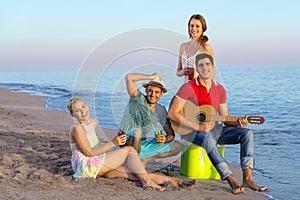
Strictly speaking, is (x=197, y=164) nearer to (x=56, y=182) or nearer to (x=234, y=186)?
(x=234, y=186)

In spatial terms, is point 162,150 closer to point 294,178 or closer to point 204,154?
point 204,154

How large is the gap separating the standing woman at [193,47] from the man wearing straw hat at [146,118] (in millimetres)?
481

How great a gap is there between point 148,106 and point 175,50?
2.18ft

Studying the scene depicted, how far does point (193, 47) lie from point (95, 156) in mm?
1565

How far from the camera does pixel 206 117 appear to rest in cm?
436

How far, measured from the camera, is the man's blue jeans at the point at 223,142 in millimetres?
4176

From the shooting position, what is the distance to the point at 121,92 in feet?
14.7

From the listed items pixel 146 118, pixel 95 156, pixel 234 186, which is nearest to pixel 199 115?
pixel 146 118

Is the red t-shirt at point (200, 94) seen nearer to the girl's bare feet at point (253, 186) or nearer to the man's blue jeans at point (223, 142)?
the man's blue jeans at point (223, 142)

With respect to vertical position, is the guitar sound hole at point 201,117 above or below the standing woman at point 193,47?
below

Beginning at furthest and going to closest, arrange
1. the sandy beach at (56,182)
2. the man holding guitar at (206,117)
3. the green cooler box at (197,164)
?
the green cooler box at (197,164)
the man holding guitar at (206,117)
the sandy beach at (56,182)

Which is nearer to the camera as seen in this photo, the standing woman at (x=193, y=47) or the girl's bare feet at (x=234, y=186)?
the girl's bare feet at (x=234, y=186)

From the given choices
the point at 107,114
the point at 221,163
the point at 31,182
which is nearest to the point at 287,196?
the point at 221,163

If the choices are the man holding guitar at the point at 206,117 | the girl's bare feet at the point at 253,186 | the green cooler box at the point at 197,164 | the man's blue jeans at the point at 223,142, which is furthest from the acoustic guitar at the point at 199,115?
the girl's bare feet at the point at 253,186
